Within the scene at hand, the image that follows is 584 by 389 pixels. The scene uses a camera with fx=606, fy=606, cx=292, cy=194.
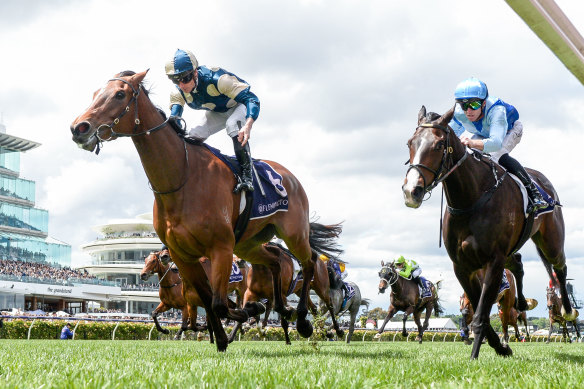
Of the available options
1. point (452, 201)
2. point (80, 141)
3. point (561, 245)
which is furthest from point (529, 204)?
point (80, 141)

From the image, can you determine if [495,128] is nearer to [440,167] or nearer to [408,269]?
[440,167]

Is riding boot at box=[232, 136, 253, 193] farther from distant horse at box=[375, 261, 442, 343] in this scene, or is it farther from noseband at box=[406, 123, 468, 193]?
distant horse at box=[375, 261, 442, 343]

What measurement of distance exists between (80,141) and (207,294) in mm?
2095

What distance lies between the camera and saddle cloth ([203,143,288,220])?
651 centimetres

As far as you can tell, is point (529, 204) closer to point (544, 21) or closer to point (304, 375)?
point (304, 375)

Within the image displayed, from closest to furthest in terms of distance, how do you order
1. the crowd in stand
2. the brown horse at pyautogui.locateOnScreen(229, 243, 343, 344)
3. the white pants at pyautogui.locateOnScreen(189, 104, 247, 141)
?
the white pants at pyautogui.locateOnScreen(189, 104, 247, 141), the brown horse at pyautogui.locateOnScreen(229, 243, 343, 344), the crowd in stand

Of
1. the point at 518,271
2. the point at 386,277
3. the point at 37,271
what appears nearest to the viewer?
the point at 518,271

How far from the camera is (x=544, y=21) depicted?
5.44 feet

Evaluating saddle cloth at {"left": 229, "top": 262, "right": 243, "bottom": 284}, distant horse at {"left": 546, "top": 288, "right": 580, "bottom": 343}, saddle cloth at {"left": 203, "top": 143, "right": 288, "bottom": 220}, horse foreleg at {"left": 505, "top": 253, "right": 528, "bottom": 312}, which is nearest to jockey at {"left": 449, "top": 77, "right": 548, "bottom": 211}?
horse foreleg at {"left": 505, "top": 253, "right": 528, "bottom": 312}

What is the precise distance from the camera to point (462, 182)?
5.94m

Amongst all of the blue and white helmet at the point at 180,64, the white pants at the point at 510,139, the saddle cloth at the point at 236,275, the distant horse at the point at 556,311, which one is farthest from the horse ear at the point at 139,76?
the distant horse at the point at 556,311

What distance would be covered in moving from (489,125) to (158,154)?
3.45 m

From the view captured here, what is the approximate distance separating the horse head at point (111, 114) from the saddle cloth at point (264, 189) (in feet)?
3.30

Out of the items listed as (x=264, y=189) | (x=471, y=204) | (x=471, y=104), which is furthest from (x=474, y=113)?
(x=264, y=189)
